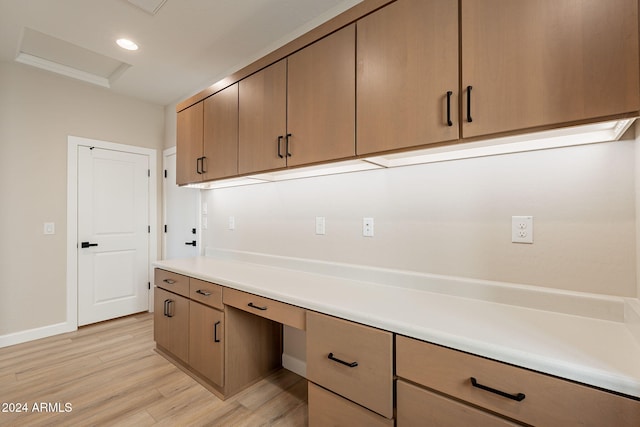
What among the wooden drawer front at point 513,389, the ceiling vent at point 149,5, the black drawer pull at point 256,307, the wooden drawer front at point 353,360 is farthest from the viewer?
the ceiling vent at point 149,5

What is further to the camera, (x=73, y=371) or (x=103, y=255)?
(x=103, y=255)

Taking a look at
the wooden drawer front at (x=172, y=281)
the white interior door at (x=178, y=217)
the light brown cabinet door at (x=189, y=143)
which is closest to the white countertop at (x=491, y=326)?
the wooden drawer front at (x=172, y=281)

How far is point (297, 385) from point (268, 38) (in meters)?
2.65

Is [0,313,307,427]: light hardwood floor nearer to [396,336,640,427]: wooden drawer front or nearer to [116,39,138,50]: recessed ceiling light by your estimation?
[396,336,640,427]: wooden drawer front

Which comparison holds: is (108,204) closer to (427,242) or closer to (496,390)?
(427,242)

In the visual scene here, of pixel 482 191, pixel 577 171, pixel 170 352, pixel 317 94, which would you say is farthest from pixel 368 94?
pixel 170 352

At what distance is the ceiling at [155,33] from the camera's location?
6.47ft

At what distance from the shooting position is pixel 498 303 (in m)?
1.34

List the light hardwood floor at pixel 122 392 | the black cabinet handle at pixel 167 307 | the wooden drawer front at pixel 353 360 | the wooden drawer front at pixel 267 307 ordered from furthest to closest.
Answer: the black cabinet handle at pixel 167 307
the light hardwood floor at pixel 122 392
the wooden drawer front at pixel 267 307
the wooden drawer front at pixel 353 360

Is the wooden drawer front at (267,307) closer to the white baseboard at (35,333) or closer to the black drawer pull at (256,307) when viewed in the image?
the black drawer pull at (256,307)

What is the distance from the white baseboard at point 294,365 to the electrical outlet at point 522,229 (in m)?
1.69

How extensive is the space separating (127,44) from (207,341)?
95.9 inches

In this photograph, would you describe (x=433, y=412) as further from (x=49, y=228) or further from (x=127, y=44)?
(x=49, y=228)

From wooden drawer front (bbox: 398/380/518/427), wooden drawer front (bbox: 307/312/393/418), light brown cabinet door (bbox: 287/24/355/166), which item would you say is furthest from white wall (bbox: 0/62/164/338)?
wooden drawer front (bbox: 398/380/518/427)
